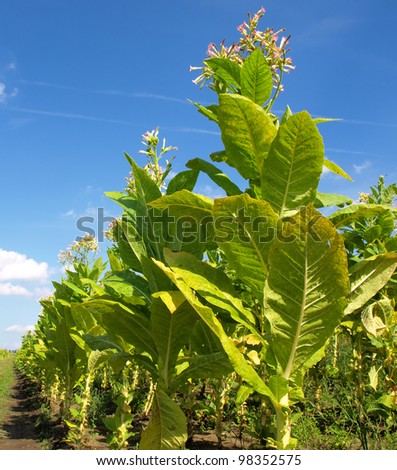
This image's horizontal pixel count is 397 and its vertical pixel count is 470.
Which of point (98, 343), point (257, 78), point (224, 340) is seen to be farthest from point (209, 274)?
point (98, 343)

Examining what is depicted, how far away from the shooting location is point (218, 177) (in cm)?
245

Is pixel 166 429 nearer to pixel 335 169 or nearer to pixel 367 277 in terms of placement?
pixel 367 277

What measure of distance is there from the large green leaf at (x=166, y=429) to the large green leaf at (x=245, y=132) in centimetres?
135

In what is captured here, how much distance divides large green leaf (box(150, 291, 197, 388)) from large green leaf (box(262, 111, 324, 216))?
74 cm

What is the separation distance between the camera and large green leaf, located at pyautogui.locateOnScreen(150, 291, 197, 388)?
238cm

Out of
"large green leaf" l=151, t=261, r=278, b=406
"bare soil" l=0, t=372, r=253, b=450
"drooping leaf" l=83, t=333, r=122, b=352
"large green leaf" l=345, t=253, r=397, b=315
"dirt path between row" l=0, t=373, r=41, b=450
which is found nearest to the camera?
"large green leaf" l=151, t=261, r=278, b=406

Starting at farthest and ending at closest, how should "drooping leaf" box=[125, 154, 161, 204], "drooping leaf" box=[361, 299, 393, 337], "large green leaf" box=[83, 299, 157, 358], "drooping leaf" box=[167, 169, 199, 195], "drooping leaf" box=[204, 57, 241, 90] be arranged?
"drooping leaf" box=[361, 299, 393, 337] < "drooping leaf" box=[167, 169, 199, 195] < "drooping leaf" box=[125, 154, 161, 204] < "large green leaf" box=[83, 299, 157, 358] < "drooping leaf" box=[204, 57, 241, 90]

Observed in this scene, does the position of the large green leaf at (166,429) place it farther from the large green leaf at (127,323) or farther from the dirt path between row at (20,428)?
the dirt path between row at (20,428)

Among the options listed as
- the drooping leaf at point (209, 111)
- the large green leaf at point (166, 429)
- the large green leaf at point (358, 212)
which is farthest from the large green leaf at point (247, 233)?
the large green leaf at point (166, 429)

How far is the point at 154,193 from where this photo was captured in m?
2.64

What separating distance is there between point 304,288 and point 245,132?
83 cm

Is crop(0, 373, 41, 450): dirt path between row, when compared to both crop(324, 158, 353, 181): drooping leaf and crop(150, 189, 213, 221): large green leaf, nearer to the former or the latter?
crop(150, 189, 213, 221): large green leaf

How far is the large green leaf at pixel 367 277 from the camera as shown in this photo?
2.03 metres

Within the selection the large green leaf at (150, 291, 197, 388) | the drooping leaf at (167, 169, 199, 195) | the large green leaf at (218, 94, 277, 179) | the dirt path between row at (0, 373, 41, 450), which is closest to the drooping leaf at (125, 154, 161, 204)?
the drooping leaf at (167, 169, 199, 195)
